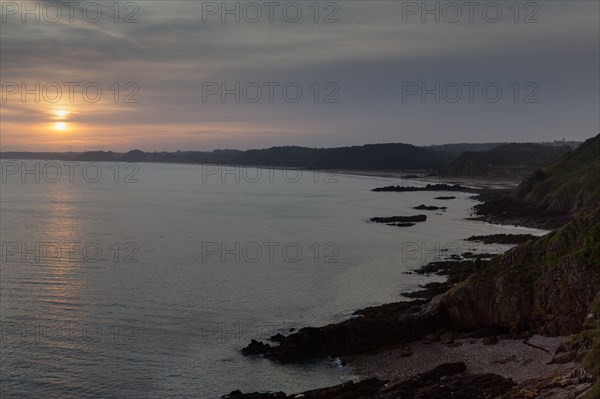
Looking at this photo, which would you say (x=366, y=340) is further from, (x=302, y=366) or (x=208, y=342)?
(x=208, y=342)

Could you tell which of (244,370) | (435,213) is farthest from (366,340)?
(435,213)

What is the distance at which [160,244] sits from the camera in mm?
81438

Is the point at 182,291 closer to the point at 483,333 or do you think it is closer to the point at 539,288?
the point at 483,333

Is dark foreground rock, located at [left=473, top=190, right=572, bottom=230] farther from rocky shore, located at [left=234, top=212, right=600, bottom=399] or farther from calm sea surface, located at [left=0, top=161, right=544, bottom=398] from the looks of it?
rocky shore, located at [left=234, top=212, right=600, bottom=399]

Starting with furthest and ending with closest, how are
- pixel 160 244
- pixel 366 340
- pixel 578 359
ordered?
pixel 160 244 < pixel 366 340 < pixel 578 359

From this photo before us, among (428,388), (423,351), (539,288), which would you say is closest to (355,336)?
(423,351)

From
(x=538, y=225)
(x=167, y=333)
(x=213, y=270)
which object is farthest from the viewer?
(x=538, y=225)

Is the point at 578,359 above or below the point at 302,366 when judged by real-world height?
above

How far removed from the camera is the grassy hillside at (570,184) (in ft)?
317

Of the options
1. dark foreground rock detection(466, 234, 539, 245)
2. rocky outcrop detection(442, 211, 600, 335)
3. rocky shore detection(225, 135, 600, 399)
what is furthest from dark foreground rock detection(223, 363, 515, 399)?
dark foreground rock detection(466, 234, 539, 245)

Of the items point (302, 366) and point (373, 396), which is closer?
point (373, 396)

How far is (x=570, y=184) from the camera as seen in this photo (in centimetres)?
10550

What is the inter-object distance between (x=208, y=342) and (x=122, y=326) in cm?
758

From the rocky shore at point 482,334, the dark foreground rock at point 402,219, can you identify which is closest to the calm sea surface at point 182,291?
the rocky shore at point 482,334
